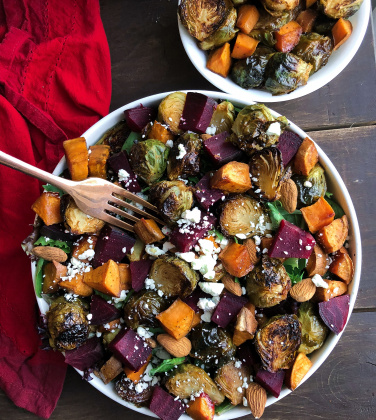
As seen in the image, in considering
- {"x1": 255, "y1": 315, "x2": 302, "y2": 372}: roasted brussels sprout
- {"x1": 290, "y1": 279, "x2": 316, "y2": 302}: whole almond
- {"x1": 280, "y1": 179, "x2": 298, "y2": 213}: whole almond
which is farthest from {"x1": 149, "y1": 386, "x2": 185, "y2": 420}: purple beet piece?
{"x1": 280, "y1": 179, "x2": 298, "y2": 213}: whole almond

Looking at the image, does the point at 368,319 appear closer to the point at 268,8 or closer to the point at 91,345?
the point at 91,345

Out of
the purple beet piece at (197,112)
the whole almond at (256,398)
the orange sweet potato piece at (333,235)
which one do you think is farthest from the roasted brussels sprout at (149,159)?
the whole almond at (256,398)

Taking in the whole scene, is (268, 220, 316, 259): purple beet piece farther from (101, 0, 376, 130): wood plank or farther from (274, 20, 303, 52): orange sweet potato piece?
(274, 20, 303, 52): orange sweet potato piece

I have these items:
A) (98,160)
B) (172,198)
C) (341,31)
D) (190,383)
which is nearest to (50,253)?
(98,160)

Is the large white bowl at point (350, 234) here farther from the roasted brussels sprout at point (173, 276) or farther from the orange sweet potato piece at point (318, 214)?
the roasted brussels sprout at point (173, 276)

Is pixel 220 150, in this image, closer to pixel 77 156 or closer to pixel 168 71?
pixel 77 156

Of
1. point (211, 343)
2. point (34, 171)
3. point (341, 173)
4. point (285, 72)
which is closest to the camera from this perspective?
point (34, 171)
